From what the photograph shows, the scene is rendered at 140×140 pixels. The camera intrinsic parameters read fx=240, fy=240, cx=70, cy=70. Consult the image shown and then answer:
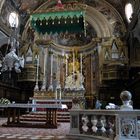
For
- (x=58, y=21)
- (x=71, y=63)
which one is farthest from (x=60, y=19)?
(x=71, y=63)

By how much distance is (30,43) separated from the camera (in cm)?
1820

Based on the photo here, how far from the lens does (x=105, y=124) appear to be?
5.24 metres

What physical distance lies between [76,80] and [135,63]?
442cm

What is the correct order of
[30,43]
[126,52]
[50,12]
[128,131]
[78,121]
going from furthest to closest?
[30,43]
[126,52]
[50,12]
[78,121]
[128,131]

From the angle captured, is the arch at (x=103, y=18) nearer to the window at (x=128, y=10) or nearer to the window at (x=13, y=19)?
the window at (x=128, y=10)

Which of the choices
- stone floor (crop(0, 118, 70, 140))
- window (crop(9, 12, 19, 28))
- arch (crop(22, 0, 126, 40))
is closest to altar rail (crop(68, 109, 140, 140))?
stone floor (crop(0, 118, 70, 140))

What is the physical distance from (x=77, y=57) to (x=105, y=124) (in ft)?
45.4

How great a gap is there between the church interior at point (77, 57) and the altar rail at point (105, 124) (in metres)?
8.72

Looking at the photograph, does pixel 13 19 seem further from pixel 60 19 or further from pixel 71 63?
pixel 60 19

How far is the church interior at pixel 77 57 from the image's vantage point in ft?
52.0

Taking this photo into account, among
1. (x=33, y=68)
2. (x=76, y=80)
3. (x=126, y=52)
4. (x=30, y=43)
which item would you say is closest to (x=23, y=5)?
(x=30, y=43)

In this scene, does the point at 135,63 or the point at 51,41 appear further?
the point at 51,41

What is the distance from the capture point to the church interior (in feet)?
52.0

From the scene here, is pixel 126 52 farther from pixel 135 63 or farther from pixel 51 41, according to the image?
pixel 51 41
